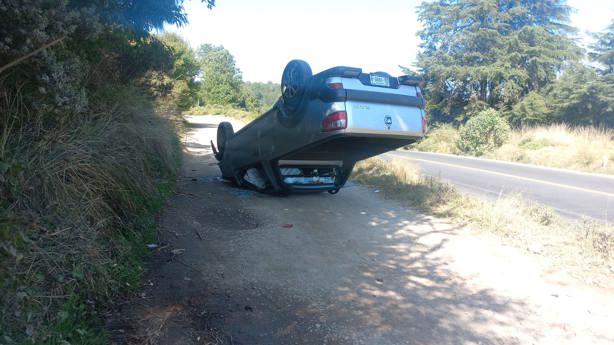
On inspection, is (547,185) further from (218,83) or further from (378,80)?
(218,83)

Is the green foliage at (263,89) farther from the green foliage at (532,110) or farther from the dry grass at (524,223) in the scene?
the dry grass at (524,223)

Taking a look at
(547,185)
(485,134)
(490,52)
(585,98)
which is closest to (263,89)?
(490,52)

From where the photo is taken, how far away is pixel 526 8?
1495 inches

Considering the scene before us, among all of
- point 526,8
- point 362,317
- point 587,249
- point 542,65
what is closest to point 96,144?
point 362,317

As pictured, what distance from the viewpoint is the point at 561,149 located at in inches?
818

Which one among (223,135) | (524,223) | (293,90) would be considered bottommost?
A: (524,223)

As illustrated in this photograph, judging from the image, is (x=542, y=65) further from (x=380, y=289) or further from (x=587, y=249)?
(x=380, y=289)

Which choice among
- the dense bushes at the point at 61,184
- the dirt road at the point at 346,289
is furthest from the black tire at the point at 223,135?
the dense bushes at the point at 61,184

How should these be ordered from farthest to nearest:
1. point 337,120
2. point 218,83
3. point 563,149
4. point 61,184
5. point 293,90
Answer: point 218,83 → point 563,149 → point 293,90 → point 337,120 → point 61,184

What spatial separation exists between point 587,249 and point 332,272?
10.9ft

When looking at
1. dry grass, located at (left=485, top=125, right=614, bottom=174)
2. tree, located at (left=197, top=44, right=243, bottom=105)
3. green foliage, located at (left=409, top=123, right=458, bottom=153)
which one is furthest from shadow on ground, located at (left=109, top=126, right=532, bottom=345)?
tree, located at (left=197, top=44, right=243, bottom=105)

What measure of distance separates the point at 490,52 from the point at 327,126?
118 feet

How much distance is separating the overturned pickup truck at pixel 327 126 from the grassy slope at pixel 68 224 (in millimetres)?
2432

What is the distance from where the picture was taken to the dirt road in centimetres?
372
